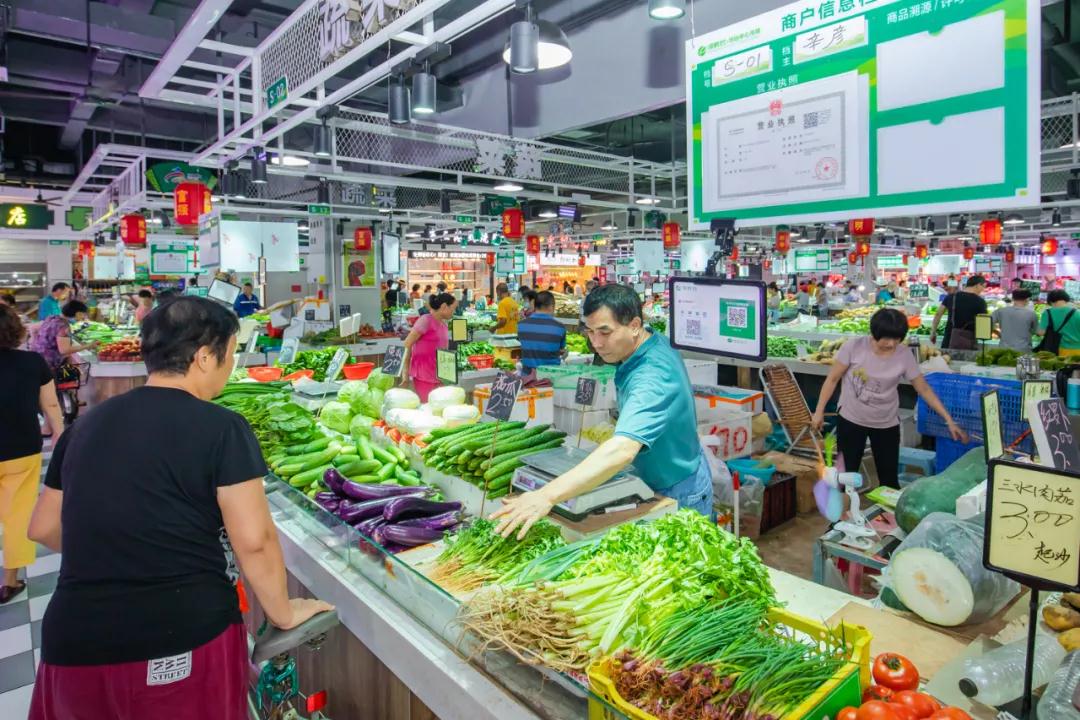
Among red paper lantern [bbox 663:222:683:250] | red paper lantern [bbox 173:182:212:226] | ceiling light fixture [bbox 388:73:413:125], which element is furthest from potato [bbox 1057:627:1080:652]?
A: red paper lantern [bbox 663:222:683:250]

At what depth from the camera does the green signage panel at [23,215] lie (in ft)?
51.3

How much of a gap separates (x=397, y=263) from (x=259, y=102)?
10.3 metres

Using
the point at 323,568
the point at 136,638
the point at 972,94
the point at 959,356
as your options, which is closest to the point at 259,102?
the point at 323,568

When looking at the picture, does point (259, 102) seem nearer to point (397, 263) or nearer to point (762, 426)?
point (762, 426)

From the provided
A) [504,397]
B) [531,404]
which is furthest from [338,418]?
[504,397]

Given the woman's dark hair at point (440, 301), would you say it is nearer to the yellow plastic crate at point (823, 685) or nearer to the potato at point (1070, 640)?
the yellow plastic crate at point (823, 685)

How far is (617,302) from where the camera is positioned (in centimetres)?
270

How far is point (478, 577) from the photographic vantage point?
7.26 ft

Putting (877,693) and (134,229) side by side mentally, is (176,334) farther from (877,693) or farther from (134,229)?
(134,229)

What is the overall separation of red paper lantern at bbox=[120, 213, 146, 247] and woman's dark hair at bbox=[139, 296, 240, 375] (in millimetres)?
13411

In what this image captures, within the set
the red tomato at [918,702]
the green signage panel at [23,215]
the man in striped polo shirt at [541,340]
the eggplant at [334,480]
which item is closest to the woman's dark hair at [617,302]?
the eggplant at [334,480]

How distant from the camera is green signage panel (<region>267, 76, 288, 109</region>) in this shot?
4988 mm

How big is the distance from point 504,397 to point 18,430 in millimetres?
3463

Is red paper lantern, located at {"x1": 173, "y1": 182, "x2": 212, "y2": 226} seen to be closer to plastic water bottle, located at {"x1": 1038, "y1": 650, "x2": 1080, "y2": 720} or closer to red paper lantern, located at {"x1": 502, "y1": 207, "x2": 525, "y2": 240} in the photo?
red paper lantern, located at {"x1": 502, "y1": 207, "x2": 525, "y2": 240}
